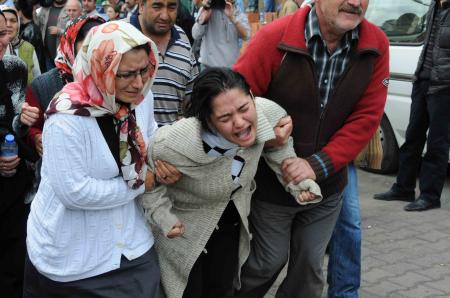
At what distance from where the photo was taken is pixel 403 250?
17.4ft

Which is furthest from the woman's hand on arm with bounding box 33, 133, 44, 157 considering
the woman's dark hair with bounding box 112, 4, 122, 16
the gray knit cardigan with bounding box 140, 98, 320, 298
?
the woman's dark hair with bounding box 112, 4, 122, 16

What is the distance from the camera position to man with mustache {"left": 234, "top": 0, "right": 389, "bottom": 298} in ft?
11.2

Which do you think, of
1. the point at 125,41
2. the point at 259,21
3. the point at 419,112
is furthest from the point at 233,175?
the point at 259,21

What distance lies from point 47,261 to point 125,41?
0.94m

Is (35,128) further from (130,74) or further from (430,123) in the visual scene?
(430,123)

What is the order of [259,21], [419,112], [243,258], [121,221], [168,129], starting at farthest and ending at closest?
[259,21]
[419,112]
[243,258]
[168,129]
[121,221]

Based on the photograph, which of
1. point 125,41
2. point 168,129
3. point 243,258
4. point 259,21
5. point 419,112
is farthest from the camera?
point 259,21

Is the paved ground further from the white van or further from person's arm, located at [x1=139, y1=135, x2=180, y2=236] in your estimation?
person's arm, located at [x1=139, y1=135, x2=180, y2=236]

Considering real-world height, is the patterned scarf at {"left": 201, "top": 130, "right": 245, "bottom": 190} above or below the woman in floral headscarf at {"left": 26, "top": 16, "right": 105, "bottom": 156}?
below

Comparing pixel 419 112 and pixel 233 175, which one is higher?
pixel 233 175

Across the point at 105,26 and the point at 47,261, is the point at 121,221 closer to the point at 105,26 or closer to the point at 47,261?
the point at 47,261

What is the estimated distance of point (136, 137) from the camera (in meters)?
2.88

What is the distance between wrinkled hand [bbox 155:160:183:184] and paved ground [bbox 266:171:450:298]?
1760 millimetres

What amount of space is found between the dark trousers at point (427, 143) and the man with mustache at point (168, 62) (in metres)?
2.74
